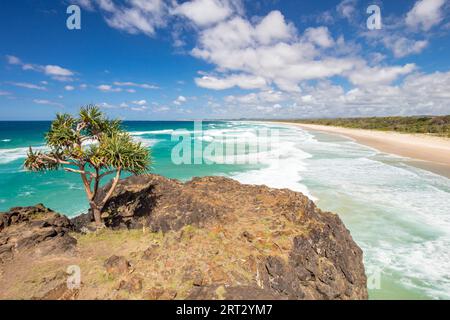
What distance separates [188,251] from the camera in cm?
720

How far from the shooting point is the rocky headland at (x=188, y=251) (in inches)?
237

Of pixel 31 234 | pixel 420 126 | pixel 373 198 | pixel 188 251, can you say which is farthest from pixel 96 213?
pixel 420 126

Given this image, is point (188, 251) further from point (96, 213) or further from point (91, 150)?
point (91, 150)

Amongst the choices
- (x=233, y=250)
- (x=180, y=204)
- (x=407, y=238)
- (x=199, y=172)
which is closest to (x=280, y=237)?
(x=233, y=250)

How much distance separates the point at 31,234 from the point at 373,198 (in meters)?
18.5

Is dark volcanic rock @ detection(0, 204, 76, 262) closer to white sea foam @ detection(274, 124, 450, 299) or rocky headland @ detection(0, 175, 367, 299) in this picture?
rocky headland @ detection(0, 175, 367, 299)

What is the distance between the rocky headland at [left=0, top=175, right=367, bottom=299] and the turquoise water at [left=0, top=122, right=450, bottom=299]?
268 cm

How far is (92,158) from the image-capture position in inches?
350

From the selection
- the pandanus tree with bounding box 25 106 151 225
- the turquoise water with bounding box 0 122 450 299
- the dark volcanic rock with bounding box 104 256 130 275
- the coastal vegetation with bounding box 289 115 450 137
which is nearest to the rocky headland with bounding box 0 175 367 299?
the dark volcanic rock with bounding box 104 256 130 275

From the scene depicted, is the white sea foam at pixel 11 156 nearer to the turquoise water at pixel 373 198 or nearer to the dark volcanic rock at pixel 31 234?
the turquoise water at pixel 373 198

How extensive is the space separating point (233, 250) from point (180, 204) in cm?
354

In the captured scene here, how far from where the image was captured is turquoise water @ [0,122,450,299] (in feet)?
30.6

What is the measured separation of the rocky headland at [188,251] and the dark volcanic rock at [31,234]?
0.03m

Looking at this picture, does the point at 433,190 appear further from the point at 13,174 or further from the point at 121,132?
the point at 13,174
